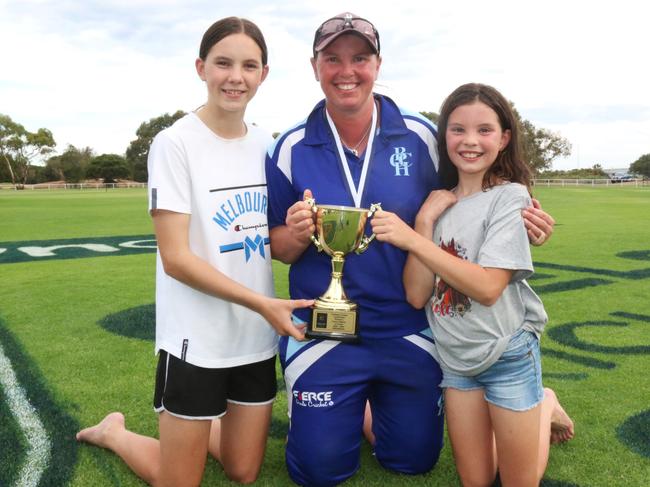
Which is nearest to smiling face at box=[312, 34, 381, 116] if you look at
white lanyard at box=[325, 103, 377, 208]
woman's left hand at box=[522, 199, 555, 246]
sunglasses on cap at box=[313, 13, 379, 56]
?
sunglasses on cap at box=[313, 13, 379, 56]

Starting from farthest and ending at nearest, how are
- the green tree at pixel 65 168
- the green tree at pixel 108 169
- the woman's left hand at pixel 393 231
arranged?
1. the green tree at pixel 65 168
2. the green tree at pixel 108 169
3. the woman's left hand at pixel 393 231

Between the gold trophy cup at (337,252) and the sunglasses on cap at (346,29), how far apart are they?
0.71m

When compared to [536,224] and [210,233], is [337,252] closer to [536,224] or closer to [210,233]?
[210,233]

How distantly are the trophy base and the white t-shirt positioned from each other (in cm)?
31

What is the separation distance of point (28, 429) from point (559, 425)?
110 inches

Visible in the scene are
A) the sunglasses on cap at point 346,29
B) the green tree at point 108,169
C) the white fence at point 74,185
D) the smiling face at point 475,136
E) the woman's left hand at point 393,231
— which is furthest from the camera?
the green tree at point 108,169

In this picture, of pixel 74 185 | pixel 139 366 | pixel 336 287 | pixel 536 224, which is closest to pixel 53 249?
pixel 139 366

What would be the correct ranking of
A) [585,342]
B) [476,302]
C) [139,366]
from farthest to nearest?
[585,342], [139,366], [476,302]

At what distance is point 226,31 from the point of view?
274 cm

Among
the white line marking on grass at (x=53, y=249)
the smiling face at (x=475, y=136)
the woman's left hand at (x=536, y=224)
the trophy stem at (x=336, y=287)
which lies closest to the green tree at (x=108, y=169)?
the white line marking on grass at (x=53, y=249)

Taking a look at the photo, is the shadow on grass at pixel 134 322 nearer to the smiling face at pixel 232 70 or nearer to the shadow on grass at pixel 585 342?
the smiling face at pixel 232 70

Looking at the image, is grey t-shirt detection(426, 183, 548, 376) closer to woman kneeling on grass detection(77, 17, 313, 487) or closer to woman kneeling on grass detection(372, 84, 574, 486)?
woman kneeling on grass detection(372, 84, 574, 486)

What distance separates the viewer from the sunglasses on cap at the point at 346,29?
277 centimetres

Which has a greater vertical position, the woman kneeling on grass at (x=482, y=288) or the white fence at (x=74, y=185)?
the woman kneeling on grass at (x=482, y=288)
